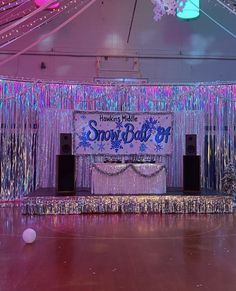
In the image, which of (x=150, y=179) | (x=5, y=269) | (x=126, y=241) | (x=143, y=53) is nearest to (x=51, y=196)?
(x=150, y=179)

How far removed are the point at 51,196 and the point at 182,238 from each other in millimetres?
2935

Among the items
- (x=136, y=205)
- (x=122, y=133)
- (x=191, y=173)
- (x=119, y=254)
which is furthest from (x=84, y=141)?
(x=119, y=254)

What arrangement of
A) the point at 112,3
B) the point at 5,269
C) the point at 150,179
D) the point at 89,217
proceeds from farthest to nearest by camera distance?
the point at 112,3 < the point at 150,179 < the point at 89,217 < the point at 5,269

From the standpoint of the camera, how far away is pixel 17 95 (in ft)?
30.3

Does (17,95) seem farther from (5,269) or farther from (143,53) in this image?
(5,269)

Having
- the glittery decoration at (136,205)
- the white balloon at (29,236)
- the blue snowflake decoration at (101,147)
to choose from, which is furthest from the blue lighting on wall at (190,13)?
the white balloon at (29,236)

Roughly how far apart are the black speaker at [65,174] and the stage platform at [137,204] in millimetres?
395

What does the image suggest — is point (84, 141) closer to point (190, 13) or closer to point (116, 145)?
point (116, 145)

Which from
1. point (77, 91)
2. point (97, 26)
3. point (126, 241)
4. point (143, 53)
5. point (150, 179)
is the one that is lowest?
point (126, 241)

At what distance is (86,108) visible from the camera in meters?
9.60

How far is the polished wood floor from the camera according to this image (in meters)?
3.57

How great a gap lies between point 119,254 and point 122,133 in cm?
503

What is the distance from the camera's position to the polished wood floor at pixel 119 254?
357 cm

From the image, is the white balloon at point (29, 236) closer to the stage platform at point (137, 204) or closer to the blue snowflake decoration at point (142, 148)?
the stage platform at point (137, 204)
